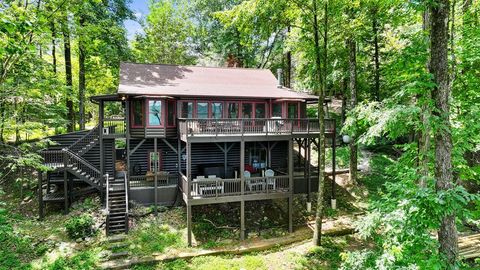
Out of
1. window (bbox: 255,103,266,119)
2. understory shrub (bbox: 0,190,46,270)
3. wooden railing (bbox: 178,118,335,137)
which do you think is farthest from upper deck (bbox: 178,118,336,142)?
understory shrub (bbox: 0,190,46,270)

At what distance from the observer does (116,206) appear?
1299 centimetres

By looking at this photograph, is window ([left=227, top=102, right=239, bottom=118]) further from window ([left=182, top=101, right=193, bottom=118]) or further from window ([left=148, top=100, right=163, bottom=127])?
window ([left=148, top=100, right=163, bottom=127])

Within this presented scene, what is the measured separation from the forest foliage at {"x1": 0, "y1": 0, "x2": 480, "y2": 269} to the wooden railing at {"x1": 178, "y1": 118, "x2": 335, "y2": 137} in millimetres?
2349

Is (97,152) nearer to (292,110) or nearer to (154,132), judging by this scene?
(154,132)

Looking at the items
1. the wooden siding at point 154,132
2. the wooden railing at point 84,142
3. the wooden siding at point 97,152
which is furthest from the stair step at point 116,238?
the wooden railing at point 84,142

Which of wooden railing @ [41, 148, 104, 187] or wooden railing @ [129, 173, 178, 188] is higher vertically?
wooden railing @ [41, 148, 104, 187]

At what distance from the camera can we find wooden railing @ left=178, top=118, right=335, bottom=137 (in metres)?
12.6

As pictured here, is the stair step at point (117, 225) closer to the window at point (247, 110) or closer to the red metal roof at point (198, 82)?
the red metal roof at point (198, 82)

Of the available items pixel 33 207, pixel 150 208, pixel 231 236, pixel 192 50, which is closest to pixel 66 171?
pixel 33 207

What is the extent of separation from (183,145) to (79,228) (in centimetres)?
672

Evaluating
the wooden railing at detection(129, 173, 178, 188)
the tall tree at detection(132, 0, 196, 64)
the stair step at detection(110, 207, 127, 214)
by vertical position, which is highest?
the tall tree at detection(132, 0, 196, 64)

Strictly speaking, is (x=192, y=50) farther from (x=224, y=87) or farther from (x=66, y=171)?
(x=66, y=171)

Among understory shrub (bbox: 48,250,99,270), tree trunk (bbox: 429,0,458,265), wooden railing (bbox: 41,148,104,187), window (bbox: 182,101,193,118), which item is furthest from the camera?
window (bbox: 182,101,193,118)

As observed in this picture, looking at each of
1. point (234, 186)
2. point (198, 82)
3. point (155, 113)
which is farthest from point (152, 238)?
point (198, 82)
